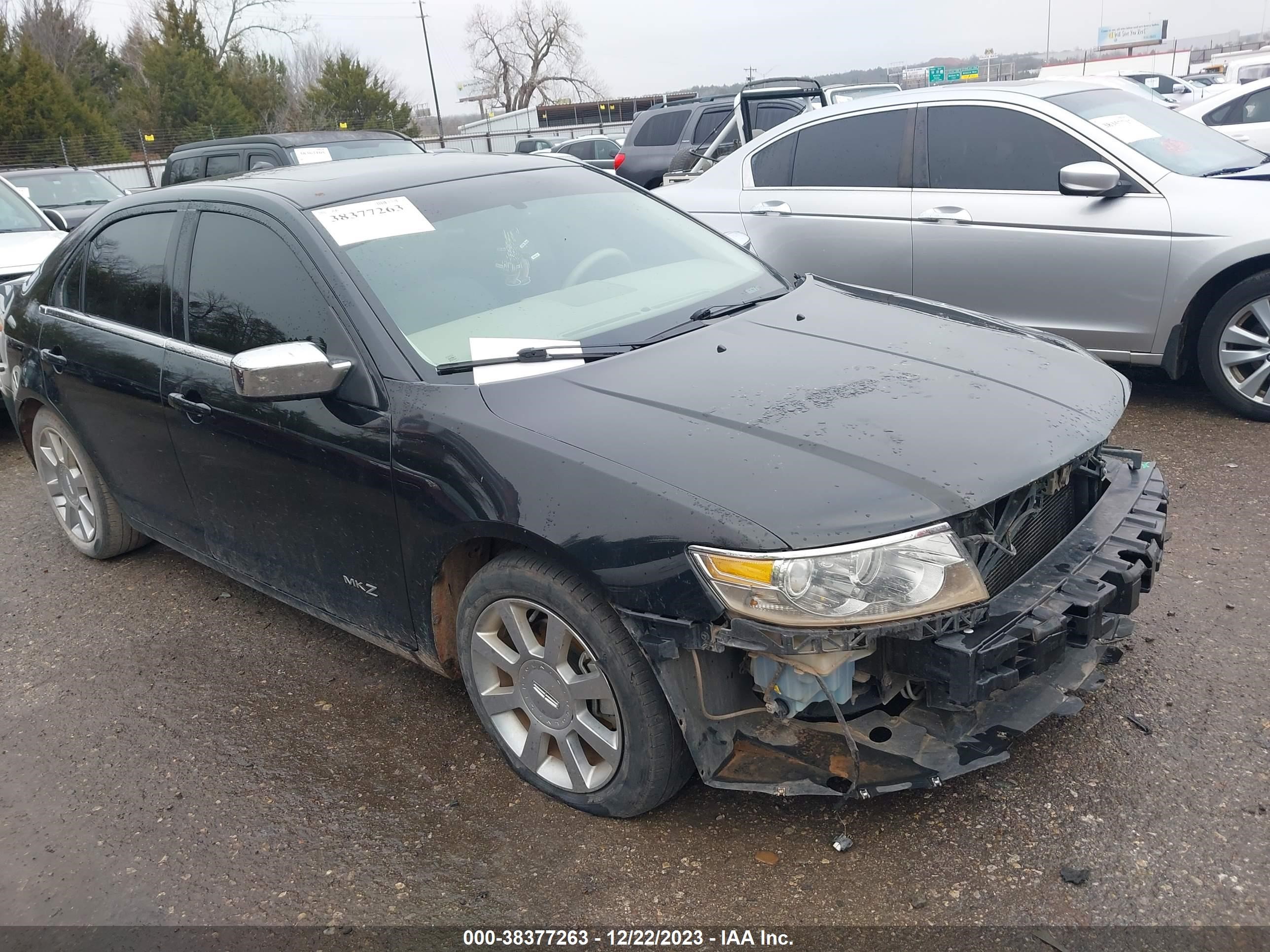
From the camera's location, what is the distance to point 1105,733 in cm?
278

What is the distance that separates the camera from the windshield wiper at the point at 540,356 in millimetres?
2775

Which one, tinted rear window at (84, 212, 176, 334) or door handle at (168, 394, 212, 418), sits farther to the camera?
tinted rear window at (84, 212, 176, 334)

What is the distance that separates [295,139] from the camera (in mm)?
10453

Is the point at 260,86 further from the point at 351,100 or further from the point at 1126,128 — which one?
the point at 1126,128

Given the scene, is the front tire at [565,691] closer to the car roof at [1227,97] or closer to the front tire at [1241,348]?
the front tire at [1241,348]

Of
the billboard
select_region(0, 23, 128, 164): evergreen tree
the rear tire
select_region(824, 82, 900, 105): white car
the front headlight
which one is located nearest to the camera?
the front headlight

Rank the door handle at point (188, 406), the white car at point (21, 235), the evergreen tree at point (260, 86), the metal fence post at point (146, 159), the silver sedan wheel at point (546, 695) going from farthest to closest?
the evergreen tree at point (260, 86) → the metal fence post at point (146, 159) → the white car at point (21, 235) → the door handle at point (188, 406) → the silver sedan wheel at point (546, 695)

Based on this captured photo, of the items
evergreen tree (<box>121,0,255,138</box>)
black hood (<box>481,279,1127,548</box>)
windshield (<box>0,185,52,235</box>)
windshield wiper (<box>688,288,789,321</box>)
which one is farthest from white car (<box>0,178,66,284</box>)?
evergreen tree (<box>121,0,255,138</box>)

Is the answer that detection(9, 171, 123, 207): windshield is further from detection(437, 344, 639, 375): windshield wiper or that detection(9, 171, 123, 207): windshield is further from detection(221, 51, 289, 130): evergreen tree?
detection(221, 51, 289, 130): evergreen tree

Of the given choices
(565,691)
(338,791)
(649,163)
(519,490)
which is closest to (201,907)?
(338,791)

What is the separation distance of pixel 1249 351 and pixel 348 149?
28.8 feet

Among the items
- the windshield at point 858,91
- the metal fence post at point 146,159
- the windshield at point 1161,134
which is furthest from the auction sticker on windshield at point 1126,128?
the metal fence post at point 146,159

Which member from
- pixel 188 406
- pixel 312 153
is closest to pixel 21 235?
pixel 312 153

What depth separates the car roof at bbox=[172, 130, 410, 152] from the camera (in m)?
10.3
